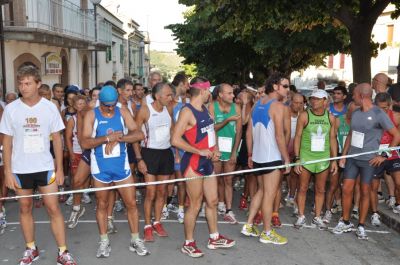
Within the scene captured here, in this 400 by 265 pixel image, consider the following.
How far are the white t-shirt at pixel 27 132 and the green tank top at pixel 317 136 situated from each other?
10.3ft

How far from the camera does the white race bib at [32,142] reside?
461 cm

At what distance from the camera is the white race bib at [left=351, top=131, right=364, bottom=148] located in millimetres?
5744

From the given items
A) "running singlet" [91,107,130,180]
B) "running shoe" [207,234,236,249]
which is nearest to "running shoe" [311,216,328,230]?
"running shoe" [207,234,236,249]

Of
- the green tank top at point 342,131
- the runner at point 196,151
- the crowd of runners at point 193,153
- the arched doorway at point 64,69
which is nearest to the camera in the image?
the crowd of runners at point 193,153

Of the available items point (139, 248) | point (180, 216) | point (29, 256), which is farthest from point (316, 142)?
point (29, 256)

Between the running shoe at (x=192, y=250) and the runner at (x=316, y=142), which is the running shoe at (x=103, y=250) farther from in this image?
the runner at (x=316, y=142)

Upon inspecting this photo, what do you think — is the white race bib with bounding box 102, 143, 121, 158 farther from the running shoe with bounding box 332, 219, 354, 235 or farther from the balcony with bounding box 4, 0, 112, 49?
the balcony with bounding box 4, 0, 112, 49

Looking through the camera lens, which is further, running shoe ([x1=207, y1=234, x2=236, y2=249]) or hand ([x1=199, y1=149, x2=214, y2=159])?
running shoe ([x1=207, y1=234, x2=236, y2=249])

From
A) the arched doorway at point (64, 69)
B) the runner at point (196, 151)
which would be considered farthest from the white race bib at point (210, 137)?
the arched doorway at point (64, 69)

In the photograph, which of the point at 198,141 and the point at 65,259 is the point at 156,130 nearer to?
the point at 198,141

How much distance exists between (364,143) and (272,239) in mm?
1607

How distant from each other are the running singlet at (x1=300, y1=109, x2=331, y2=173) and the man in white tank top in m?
1.74

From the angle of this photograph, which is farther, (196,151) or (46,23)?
(46,23)

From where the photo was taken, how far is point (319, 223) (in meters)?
6.16
